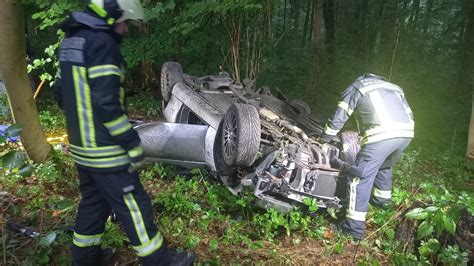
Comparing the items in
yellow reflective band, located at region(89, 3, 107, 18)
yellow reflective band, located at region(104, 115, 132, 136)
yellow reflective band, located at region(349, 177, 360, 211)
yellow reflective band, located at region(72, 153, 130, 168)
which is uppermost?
yellow reflective band, located at region(89, 3, 107, 18)

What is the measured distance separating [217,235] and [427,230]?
5.61ft

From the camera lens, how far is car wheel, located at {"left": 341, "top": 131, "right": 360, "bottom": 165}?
381cm

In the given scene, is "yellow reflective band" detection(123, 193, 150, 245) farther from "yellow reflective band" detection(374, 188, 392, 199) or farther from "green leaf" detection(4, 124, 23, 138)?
"yellow reflective band" detection(374, 188, 392, 199)

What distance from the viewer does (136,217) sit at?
2305 millimetres

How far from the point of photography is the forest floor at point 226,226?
265cm

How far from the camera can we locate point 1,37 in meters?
2.97

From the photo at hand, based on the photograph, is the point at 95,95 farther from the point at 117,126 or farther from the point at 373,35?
the point at 373,35

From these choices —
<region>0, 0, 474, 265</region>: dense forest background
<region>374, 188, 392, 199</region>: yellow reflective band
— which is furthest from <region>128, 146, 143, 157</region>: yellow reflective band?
<region>374, 188, 392, 199</region>: yellow reflective band

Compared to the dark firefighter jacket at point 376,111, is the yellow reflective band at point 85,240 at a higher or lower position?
lower

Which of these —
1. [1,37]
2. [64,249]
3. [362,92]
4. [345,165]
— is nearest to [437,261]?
[345,165]

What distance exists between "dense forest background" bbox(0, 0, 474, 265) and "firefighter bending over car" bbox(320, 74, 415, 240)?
28 cm

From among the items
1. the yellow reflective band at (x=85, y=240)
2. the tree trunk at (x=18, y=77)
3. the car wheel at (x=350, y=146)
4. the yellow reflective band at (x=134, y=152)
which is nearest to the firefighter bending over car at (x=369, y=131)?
the car wheel at (x=350, y=146)

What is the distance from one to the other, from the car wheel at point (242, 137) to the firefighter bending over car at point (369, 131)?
32.7 inches

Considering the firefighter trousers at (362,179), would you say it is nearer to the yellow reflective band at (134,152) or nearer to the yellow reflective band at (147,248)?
the yellow reflective band at (147,248)
